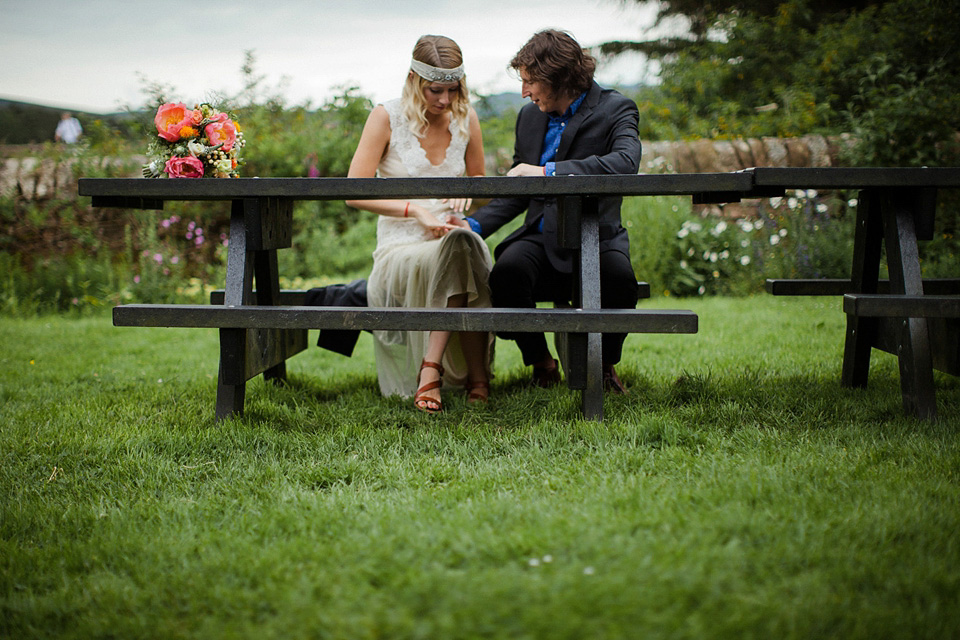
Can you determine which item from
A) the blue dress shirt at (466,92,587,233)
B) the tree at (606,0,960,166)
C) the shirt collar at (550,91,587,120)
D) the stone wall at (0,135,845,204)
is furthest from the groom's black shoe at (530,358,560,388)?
the tree at (606,0,960,166)

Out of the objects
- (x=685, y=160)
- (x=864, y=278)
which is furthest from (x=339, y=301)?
(x=685, y=160)

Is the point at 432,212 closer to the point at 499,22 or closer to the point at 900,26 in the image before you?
the point at 499,22

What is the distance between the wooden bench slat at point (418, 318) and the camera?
2561 mm

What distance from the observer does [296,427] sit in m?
2.83

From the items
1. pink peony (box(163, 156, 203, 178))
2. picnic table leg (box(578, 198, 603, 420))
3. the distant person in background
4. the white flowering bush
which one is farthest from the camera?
the distant person in background

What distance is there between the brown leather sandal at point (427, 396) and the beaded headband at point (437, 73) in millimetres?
1304

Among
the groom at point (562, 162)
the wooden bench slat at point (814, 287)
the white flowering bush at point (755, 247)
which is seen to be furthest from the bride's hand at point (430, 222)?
the white flowering bush at point (755, 247)

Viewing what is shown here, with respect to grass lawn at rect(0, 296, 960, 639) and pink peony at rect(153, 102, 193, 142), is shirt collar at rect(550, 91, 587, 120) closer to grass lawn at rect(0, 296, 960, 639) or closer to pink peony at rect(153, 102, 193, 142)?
grass lawn at rect(0, 296, 960, 639)

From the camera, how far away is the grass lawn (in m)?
1.43

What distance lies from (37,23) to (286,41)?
8.78 ft

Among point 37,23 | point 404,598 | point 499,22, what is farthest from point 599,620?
point 37,23

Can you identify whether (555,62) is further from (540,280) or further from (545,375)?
(545,375)

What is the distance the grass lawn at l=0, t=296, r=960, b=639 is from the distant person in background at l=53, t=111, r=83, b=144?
Result: 7033 millimetres

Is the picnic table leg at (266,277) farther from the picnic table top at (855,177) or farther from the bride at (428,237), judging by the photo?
the picnic table top at (855,177)
